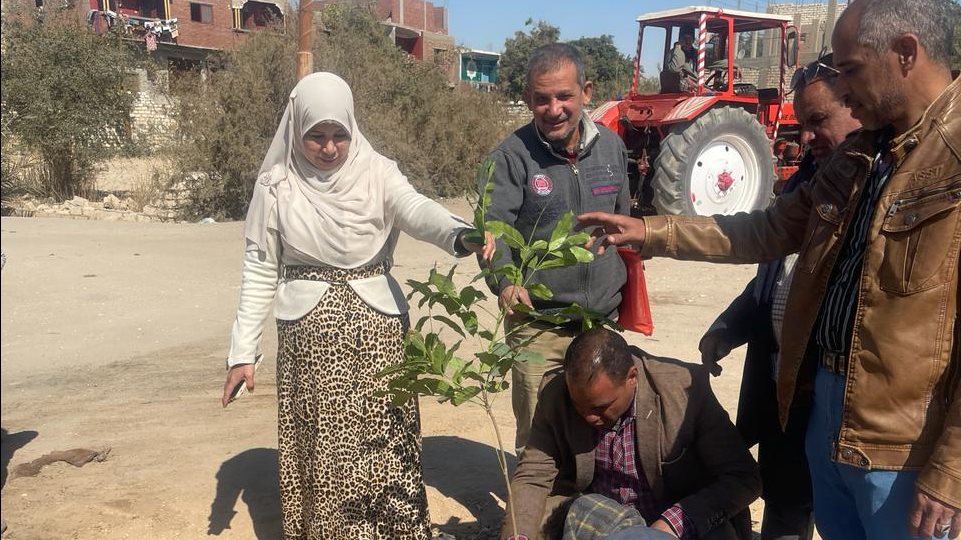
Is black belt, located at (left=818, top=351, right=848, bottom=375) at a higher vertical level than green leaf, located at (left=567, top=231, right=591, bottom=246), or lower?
lower

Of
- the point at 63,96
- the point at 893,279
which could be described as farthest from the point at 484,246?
the point at 63,96

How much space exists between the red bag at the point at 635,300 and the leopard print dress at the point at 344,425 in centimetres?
86

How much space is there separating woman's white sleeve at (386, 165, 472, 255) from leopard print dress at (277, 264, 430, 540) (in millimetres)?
226

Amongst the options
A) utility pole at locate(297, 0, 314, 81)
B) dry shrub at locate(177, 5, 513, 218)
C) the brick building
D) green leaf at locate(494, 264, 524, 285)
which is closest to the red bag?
green leaf at locate(494, 264, 524, 285)

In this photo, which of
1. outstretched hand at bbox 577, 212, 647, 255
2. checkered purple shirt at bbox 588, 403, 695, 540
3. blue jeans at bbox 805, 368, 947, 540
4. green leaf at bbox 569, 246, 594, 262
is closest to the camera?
blue jeans at bbox 805, 368, 947, 540

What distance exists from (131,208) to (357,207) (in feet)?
39.4

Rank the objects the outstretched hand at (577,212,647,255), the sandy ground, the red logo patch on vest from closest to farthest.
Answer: the outstretched hand at (577,212,647,255), the red logo patch on vest, the sandy ground

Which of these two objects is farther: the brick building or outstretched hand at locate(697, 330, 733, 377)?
the brick building

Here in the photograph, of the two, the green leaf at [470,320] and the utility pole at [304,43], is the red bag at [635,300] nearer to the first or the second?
the green leaf at [470,320]

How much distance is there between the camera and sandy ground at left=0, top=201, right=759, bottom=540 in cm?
380

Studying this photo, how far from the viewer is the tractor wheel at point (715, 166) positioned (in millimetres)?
9266

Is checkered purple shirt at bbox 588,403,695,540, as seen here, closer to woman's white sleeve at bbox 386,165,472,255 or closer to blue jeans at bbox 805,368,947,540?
blue jeans at bbox 805,368,947,540

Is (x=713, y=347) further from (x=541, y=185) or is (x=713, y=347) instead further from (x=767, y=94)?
(x=767, y=94)

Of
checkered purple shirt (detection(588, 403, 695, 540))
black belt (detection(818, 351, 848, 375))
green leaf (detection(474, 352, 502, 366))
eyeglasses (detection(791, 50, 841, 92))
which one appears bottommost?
checkered purple shirt (detection(588, 403, 695, 540))
